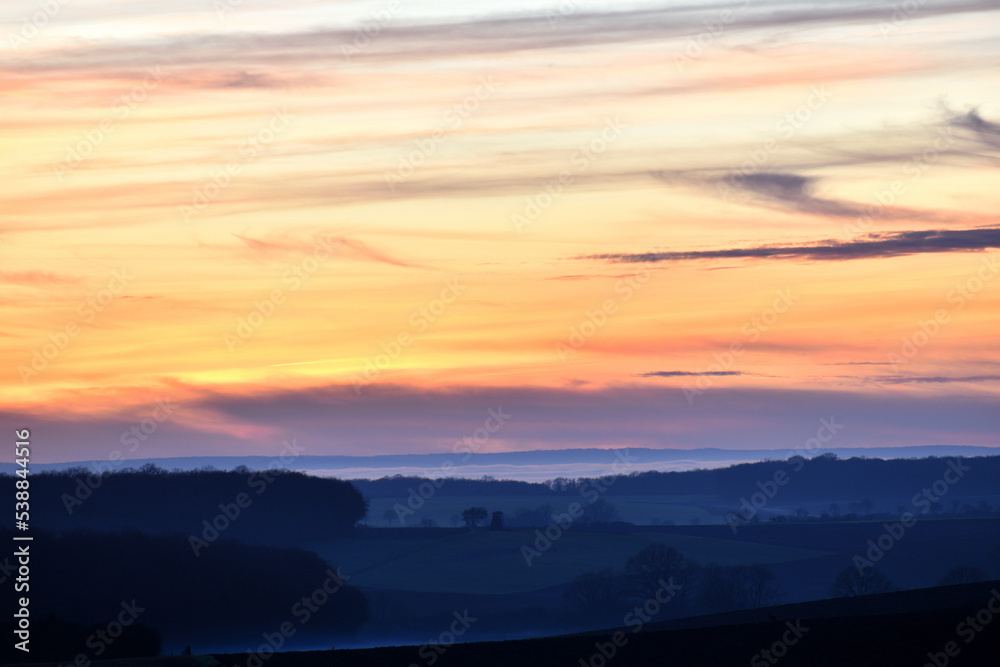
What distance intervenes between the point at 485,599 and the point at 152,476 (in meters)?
81.5

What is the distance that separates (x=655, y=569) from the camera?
5851 inches

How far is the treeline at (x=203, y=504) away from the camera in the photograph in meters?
180

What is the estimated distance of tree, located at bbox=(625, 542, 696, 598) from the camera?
5684 inches

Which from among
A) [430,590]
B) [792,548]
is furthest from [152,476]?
[792,548]

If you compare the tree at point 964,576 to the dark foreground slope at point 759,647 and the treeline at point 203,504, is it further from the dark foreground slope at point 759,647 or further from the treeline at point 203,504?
the treeline at point 203,504

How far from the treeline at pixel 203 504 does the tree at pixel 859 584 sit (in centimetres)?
8316

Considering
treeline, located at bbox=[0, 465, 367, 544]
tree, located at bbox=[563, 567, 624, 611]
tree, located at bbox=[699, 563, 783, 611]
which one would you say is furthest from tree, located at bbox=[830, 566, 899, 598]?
treeline, located at bbox=[0, 465, 367, 544]

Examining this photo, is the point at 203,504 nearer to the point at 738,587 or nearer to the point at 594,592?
the point at 594,592

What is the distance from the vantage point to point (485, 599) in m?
141

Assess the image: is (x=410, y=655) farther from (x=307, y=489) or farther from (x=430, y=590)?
(x=307, y=489)

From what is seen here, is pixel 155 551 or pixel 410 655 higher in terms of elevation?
pixel 410 655

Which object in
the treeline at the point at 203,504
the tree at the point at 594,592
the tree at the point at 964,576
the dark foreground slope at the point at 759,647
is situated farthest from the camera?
the treeline at the point at 203,504

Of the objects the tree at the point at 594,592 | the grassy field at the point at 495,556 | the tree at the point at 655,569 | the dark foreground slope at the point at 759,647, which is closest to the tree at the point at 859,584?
the tree at the point at 655,569

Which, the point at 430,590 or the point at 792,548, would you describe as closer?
the point at 430,590
